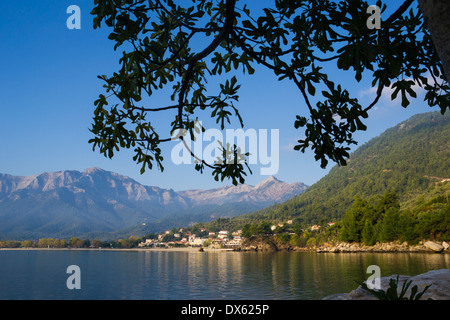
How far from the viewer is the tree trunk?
1.95m

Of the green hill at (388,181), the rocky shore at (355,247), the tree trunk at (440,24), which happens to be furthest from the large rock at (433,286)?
the green hill at (388,181)

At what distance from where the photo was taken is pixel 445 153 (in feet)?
561

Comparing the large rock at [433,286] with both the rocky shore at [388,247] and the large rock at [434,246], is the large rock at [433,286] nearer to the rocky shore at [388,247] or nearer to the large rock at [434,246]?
the large rock at [434,246]

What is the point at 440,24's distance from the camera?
199 centimetres

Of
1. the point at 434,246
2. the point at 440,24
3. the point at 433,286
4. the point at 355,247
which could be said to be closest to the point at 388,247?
the point at 355,247

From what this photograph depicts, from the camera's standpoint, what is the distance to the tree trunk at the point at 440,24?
6.41 ft

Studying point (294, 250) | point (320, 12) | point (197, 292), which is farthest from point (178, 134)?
point (294, 250)

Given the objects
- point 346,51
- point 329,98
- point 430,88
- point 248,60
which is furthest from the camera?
point 430,88

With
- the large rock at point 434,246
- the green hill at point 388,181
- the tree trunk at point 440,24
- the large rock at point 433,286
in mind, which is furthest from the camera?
the green hill at point 388,181

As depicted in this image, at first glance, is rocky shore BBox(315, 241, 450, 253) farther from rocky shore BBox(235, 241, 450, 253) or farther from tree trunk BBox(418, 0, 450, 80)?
tree trunk BBox(418, 0, 450, 80)

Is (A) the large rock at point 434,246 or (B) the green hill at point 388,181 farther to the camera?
(B) the green hill at point 388,181

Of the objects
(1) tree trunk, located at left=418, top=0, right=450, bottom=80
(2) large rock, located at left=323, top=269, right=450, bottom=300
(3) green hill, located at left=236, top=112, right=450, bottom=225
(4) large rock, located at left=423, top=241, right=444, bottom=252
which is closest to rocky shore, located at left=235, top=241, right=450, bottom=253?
(4) large rock, located at left=423, top=241, right=444, bottom=252
